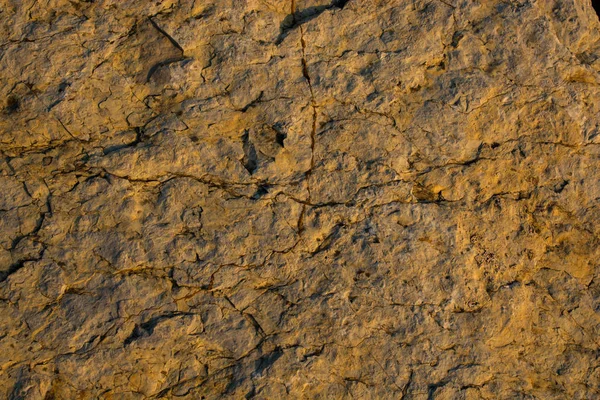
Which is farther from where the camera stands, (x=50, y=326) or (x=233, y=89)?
(x=233, y=89)

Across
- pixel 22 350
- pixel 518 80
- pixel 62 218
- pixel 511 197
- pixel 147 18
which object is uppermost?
pixel 147 18

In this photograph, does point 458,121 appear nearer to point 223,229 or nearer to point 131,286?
point 223,229

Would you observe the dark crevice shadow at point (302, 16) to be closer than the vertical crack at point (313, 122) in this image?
No

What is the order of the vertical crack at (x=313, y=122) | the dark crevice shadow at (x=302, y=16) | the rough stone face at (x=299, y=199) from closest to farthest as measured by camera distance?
the rough stone face at (x=299, y=199) → the vertical crack at (x=313, y=122) → the dark crevice shadow at (x=302, y=16)

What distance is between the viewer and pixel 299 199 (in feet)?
8.14

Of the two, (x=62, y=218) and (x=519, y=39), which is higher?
(x=519, y=39)

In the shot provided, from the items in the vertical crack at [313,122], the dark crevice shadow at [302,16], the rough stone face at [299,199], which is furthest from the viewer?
the dark crevice shadow at [302,16]

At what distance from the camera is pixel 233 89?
2.57 meters

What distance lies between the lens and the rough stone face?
2346 millimetres

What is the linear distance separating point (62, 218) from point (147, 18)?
87cm

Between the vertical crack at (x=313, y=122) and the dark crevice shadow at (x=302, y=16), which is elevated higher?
the dark crevice shadow at (x=302, y=16)

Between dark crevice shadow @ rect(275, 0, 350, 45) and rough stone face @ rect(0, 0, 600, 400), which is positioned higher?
dark crevice shadow @ rect(275, 0, 350, 45)

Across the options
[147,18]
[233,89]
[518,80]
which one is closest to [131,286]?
[233,89]

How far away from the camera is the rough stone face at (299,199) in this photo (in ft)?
7.70
